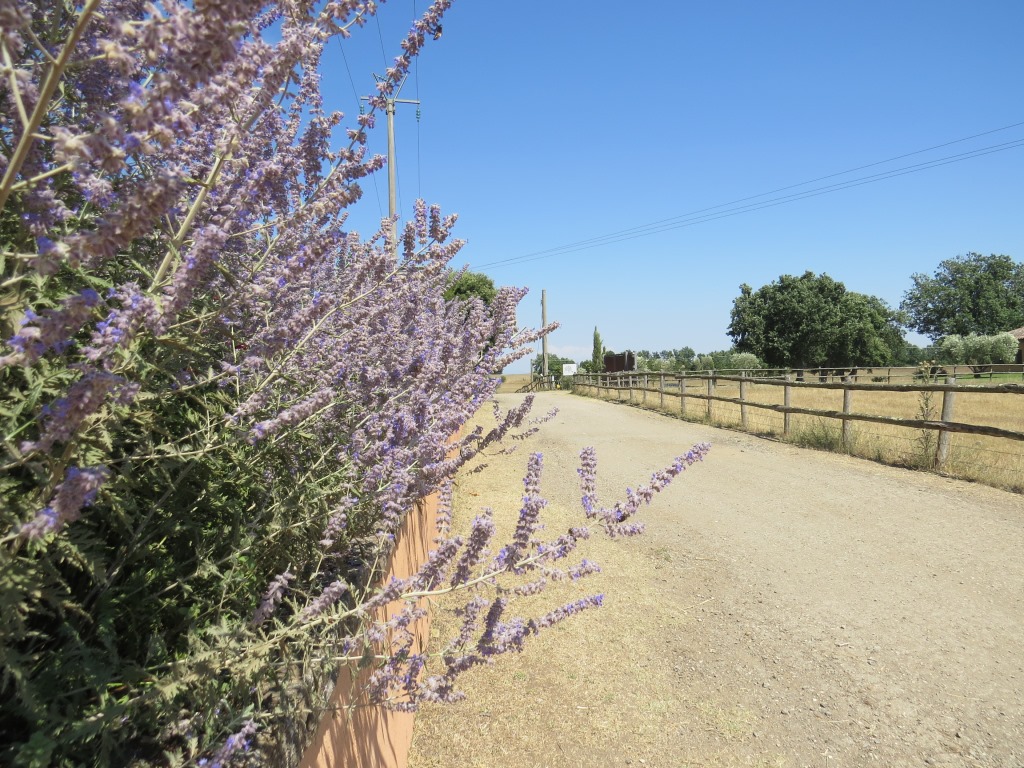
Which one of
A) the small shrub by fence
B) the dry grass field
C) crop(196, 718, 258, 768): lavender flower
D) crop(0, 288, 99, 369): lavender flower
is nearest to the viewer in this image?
crop(0, 288, 99, 369): lavender flower

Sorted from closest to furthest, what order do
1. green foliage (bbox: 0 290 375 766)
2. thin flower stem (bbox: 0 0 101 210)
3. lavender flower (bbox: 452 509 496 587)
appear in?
thin flower stem (bbox: 0 0 101 210) → green foliage (bbox: 0 290 375 766) → lavender flower (bbox: 452 509 496 587)

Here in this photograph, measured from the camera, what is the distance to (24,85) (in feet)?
2.89

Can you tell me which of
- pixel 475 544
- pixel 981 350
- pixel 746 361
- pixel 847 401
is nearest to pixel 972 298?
pixel 981 350

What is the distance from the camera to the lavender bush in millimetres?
870

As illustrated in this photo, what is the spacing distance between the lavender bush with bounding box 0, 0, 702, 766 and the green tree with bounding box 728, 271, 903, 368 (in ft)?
219

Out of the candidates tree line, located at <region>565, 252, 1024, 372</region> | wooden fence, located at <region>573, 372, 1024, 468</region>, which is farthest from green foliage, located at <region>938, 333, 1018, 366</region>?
wooden fence, located at <region>573, 372, 1024, 468</region>

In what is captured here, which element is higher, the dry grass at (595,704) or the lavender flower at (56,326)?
the lavender flower at (56,326)

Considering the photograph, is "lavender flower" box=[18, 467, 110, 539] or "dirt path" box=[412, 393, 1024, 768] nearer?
"lavender flower" box=[18, 467, 110, 539]

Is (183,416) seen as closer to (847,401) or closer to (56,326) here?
(56,326)

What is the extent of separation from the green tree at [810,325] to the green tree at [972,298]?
27.1m

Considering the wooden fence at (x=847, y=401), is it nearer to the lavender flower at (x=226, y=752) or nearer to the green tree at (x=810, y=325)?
the lavender flower at (x=226, y=752)

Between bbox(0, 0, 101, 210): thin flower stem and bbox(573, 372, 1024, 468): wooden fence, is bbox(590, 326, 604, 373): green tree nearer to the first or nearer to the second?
bbox(573, 372, 1024, 468): wooden fence

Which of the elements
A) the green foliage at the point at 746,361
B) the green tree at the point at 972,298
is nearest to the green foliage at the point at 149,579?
the green foliage at the point at 746,361

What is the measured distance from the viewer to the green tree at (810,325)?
61594mm
